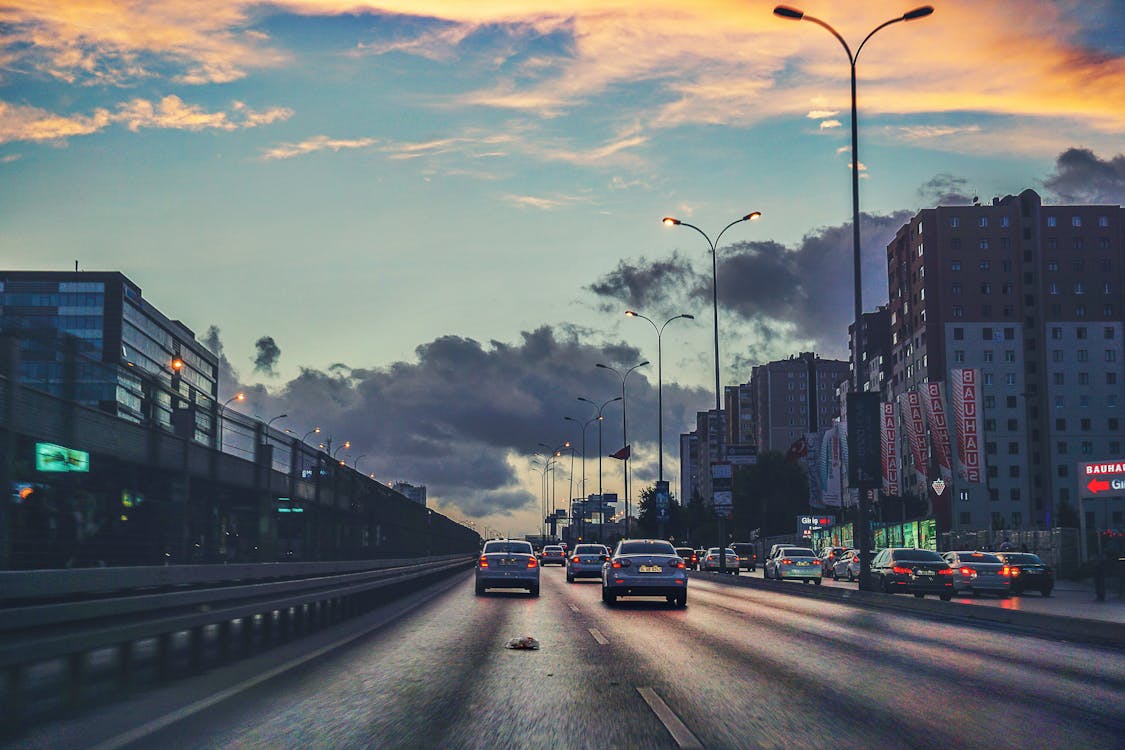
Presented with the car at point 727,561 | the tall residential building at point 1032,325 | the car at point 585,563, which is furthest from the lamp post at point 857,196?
the tall residential building at point 1032,325

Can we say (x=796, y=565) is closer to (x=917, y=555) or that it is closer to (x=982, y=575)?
(x=982, y=575)

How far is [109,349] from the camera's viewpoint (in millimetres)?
127750

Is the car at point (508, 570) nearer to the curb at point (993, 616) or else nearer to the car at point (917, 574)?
the curb at point (993, 616)

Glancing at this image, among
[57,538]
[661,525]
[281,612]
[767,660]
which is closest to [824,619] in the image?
[767,660]

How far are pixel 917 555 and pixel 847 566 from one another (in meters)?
20.4

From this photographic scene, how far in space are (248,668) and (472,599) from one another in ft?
60.3

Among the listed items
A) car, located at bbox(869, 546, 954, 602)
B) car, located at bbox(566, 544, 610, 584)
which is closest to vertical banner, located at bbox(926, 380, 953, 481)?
car, located at bbox(566, 544, 610, 584)

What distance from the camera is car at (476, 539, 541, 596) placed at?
33.3 metres

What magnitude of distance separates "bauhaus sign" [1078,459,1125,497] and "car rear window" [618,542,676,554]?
83.8 feet

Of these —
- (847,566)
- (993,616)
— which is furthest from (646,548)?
(847,566)

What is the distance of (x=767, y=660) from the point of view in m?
13.9

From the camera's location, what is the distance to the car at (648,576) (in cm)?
2702

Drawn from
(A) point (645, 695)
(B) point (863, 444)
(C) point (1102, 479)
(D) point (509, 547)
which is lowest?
(A) point (645, 695)

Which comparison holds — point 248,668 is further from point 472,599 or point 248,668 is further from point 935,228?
point 935,228
